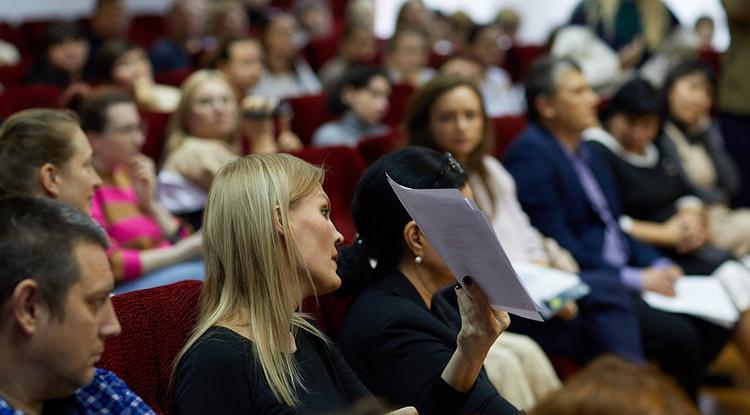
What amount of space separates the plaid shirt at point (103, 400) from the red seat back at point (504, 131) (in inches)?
89.4

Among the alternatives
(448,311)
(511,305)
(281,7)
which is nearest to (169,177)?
(448,311)

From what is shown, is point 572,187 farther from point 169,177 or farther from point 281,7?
point 281,7

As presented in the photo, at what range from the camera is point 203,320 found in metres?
1.51

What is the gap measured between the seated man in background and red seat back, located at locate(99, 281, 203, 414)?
0.28 metres

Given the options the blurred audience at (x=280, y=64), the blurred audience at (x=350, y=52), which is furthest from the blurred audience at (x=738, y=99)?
the blurred audience at (x=280, y=64)

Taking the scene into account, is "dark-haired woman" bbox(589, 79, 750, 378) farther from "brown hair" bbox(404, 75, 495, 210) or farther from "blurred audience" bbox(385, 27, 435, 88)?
"blurred audience" bbox(385, 27, 435, 88)

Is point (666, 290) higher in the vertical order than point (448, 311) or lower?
lower

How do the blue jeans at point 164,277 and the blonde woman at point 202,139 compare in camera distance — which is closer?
the blue jeans at point 164,277

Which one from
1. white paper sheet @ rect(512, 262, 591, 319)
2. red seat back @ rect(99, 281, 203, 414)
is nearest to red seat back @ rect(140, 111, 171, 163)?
white paper sheet @ rect(512, 262, 591, 319)

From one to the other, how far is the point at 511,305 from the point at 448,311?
1.53 feet

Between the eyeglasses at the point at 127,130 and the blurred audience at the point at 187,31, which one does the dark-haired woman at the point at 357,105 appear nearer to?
the eyeglasses at the point at 127,130

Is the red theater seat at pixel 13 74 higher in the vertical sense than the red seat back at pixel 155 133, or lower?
higher

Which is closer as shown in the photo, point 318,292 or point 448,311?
point 318,292

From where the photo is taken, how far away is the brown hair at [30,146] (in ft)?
6.46
